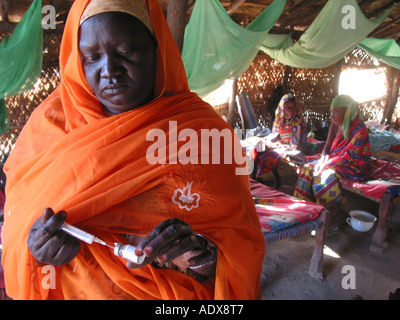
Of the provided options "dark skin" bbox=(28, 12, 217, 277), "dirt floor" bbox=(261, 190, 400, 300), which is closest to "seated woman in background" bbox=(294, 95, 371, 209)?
"dirt floor" bbox=(261, 190, 400, 300)

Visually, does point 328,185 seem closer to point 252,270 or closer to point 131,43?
point 252,270

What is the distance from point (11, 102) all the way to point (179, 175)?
563 cm

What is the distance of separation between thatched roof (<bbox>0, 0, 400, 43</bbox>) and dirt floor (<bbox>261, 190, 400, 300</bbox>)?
4.09 metres

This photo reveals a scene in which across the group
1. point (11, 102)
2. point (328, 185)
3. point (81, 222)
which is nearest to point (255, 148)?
point (328, 185)

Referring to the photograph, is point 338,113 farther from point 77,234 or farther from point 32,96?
point 32,96

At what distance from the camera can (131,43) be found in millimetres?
970

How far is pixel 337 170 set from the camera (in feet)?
13.2

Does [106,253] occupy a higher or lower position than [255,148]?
higher

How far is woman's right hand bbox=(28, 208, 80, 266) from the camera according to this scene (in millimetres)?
794

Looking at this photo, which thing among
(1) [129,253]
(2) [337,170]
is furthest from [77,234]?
(2) [337,170]

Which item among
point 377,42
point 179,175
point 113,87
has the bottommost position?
point 179,175

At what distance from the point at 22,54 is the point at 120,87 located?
10.6ft

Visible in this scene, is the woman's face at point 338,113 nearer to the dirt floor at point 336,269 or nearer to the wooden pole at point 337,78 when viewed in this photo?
the dirt floor at point 336,269

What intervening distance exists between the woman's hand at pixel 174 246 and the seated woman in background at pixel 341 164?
3.41m
